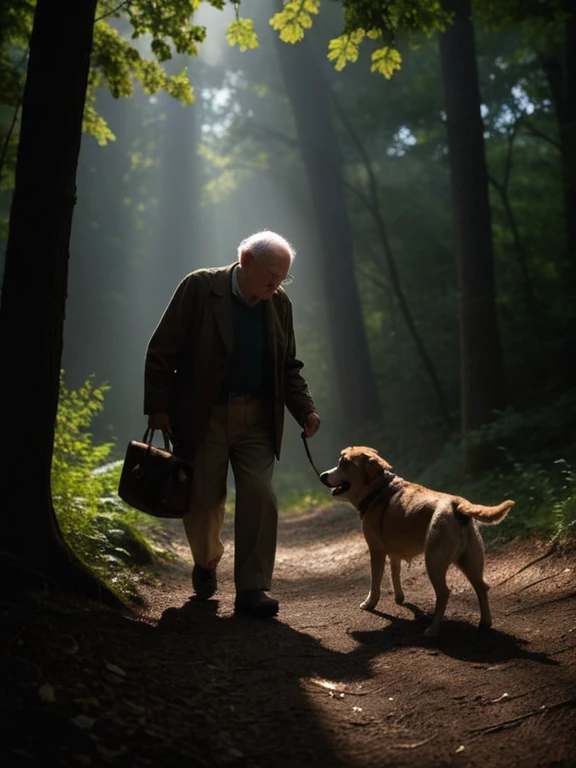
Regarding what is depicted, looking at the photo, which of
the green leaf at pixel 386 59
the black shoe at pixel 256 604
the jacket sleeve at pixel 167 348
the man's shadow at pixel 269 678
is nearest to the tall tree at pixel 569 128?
the green leaf at pixel 386 59

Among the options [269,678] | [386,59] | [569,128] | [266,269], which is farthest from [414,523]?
[569,128]

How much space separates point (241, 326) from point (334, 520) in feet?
23.9

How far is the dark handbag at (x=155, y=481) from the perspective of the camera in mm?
5285

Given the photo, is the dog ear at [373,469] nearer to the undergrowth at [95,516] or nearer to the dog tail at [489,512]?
the dog tail at [489,512]

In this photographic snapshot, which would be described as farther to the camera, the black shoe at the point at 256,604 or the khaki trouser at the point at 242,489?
the khaki trouser at the point at 242,489

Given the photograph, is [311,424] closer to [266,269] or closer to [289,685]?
[266,269]

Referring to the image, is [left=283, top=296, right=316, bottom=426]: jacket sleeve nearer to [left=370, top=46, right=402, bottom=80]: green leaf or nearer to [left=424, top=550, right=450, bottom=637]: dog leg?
[left=424, top=550, right=450, bottom=637]: dog leg

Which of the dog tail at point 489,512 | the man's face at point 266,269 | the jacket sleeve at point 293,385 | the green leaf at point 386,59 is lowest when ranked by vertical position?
the dog tail at point 489,512

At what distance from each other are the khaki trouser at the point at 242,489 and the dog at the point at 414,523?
2.10 ft

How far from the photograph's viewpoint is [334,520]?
1242 centimetres

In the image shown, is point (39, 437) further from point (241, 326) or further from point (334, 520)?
point (334, 520)

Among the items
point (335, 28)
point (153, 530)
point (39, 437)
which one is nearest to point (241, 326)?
point (39, 437)

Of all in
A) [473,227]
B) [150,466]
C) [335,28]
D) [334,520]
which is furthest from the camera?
[335,28]

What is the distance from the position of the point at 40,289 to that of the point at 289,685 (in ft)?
8.60
